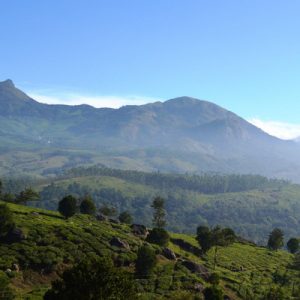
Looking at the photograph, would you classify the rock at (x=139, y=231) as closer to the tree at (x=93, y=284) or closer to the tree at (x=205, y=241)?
the tree at (x=205, y=241)

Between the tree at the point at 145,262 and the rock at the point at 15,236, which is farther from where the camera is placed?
the tree at the point at 145,262

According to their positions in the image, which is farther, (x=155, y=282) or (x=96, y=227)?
(x=96, y=227)

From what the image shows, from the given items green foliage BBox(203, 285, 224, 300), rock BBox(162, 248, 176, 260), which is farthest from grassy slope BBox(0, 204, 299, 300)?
green foliage BBox(203, 285, 224, 300)

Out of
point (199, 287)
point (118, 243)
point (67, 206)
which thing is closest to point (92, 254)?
point (118, 243)

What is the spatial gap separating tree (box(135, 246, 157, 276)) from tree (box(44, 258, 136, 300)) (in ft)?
114

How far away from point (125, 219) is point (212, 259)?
5772cm

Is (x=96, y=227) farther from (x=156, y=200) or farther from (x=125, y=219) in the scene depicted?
(x=125, y=219)

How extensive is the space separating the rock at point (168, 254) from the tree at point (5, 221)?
120ft

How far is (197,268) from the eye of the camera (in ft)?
326

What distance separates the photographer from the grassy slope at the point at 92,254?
263 feet

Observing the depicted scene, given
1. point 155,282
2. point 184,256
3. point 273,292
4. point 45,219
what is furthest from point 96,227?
point 273,292

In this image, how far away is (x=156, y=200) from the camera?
148250 mm

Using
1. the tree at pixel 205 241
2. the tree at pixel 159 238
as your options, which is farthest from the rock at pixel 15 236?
the tree at pixel 205 241

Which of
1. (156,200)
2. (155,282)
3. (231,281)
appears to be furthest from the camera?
(156,200)
